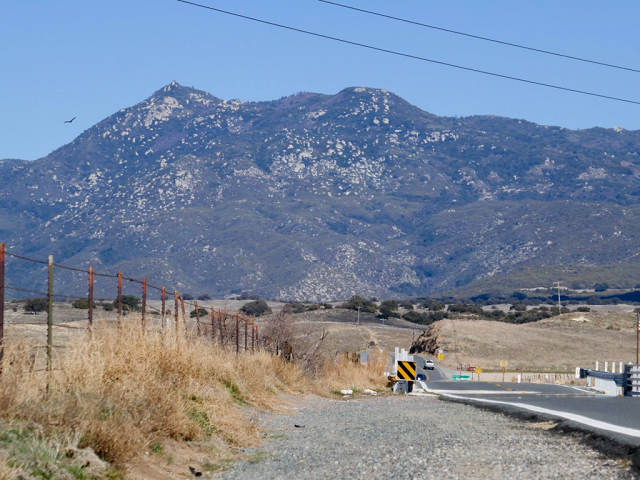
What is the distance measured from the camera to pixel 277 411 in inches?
833

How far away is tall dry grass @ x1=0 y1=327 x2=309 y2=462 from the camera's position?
1076cm

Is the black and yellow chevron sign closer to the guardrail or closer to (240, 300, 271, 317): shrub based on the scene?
the guardrail

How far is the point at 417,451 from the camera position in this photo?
1341 centimetres

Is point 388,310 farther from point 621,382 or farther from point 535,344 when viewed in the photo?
point 621,382

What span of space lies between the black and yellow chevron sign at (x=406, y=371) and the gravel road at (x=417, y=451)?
44.5 feet

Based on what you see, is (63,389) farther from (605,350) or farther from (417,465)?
(605,350)

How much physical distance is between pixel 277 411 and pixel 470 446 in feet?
25.2

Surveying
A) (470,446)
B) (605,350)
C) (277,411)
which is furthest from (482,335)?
(470,446)

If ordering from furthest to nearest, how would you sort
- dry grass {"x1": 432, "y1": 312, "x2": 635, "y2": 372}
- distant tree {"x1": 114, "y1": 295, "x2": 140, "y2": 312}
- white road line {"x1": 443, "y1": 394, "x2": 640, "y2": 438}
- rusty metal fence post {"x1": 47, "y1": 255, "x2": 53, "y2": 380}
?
dry grass {"x1": 432, "y1": 312, "x2": 635, "y2": 372} < distant tree {"x1": 114, "y1": 295, "x2": 140, "y2": 312} < white road line {"x1": 443, "y1": 394, "x2": 640, "y2": 438} < rusty metal fence post {"x1": 47, "y1": 255, "x2": 53, "y2": 380}

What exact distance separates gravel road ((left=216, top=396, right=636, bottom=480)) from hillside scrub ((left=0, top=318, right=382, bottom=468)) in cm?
85

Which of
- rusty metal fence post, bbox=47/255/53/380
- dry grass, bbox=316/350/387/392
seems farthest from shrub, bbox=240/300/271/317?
rusty metal fence post, bbox=47/255/53/380

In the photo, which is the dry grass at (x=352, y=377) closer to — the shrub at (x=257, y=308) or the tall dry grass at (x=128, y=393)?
the tall dry grass at (x=128, y=393)

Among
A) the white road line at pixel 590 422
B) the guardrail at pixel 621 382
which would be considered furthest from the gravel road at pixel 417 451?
the guardrail at pixel 621 382

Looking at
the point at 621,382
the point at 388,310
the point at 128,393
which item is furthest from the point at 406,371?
the point at 388,310
